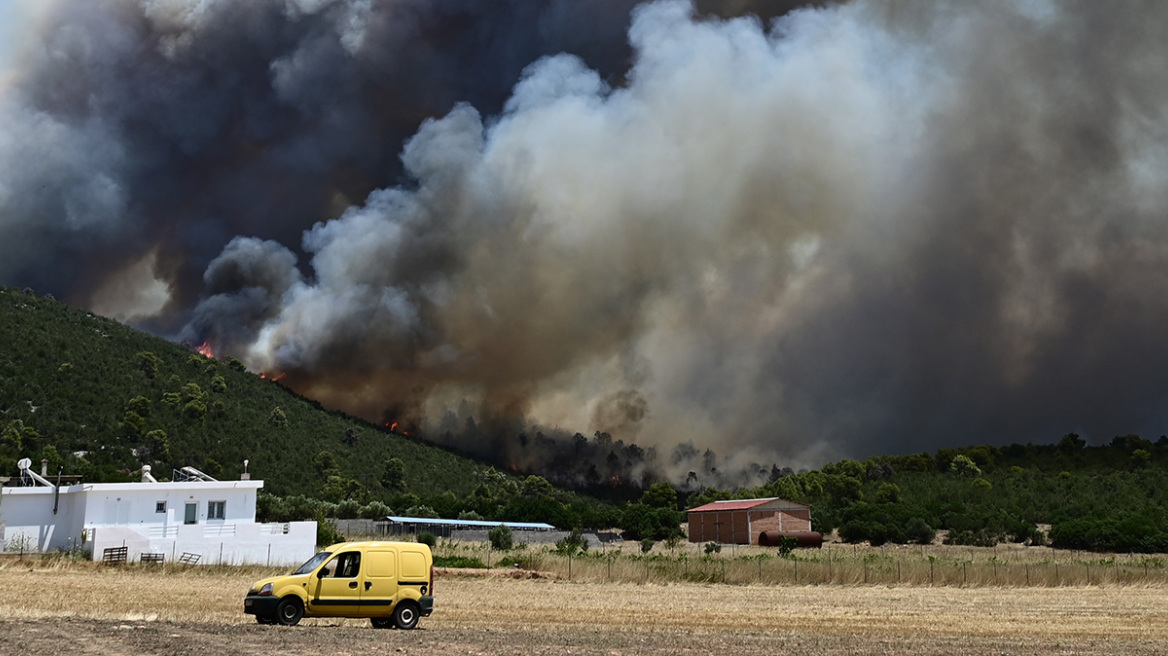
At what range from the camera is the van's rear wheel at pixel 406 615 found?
27438 millimetres

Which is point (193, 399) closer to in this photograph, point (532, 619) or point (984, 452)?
point (532, 619)

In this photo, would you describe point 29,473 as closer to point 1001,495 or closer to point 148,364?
point 148,364

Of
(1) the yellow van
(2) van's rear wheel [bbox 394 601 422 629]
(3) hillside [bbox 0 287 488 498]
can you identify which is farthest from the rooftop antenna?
(2) van's rear wheel [bbox 394 601 422 629]

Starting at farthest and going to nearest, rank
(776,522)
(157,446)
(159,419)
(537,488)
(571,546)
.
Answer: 1. (537,488)
2. (159,419)
3. (157,446)
4. (776,522)
5. (571,546)

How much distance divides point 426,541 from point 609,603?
37269 millimetres

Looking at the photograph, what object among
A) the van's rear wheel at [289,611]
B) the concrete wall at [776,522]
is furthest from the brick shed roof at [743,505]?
the van's rear wheel at [289,611]

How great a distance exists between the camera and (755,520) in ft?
350

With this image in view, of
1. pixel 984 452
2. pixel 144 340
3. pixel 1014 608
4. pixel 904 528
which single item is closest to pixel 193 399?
pixel 144 340

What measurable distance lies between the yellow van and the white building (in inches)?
1323

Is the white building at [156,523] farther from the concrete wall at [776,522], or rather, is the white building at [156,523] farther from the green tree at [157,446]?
the concrete wall at [776,522]

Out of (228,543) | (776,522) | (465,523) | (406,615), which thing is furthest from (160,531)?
(776,522)

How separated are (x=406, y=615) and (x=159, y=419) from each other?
103 metres

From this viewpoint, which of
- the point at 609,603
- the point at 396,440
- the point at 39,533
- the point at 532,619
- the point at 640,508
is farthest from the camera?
the point at 396,440

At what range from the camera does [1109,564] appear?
6091 centimetres
